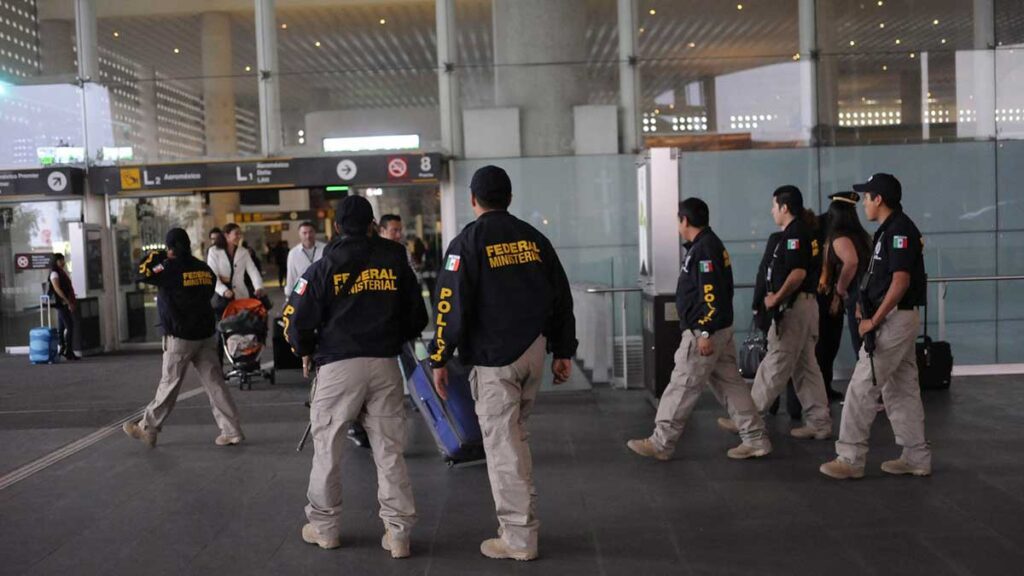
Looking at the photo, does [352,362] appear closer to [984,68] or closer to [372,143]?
[372,143]

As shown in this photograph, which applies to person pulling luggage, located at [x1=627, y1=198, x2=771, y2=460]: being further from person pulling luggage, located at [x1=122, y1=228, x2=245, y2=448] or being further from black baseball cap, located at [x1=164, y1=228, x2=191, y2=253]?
black baseball cap, located at [x1=164, y1=228, x2=191, y2=253]

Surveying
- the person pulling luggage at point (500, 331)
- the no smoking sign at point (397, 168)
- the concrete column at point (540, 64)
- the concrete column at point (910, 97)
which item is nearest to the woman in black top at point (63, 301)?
the no smoking sign at point (397, 168)

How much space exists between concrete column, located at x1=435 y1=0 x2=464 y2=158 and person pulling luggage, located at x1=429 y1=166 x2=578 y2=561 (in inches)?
384

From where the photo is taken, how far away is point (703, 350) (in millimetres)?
6707

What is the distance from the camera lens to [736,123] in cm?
1429

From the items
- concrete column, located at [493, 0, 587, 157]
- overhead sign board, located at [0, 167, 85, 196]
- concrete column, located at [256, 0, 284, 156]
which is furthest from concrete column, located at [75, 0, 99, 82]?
concrete column, located at [493, 0, 587, 157]

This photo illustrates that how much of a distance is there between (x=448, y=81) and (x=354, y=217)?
387 inches

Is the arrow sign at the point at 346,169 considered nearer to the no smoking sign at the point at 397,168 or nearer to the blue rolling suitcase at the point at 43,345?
the no smoking sign at the point at 397,168

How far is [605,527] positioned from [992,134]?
35.6 ft

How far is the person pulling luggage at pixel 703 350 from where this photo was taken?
6727 millimetres

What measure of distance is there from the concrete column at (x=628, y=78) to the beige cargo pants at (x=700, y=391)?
780 cm

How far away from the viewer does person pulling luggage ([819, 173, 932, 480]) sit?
20.0 feet

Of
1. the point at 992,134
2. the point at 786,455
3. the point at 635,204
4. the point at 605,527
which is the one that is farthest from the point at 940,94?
the point at 605,527

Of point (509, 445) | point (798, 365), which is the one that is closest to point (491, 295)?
point (509, 445)
